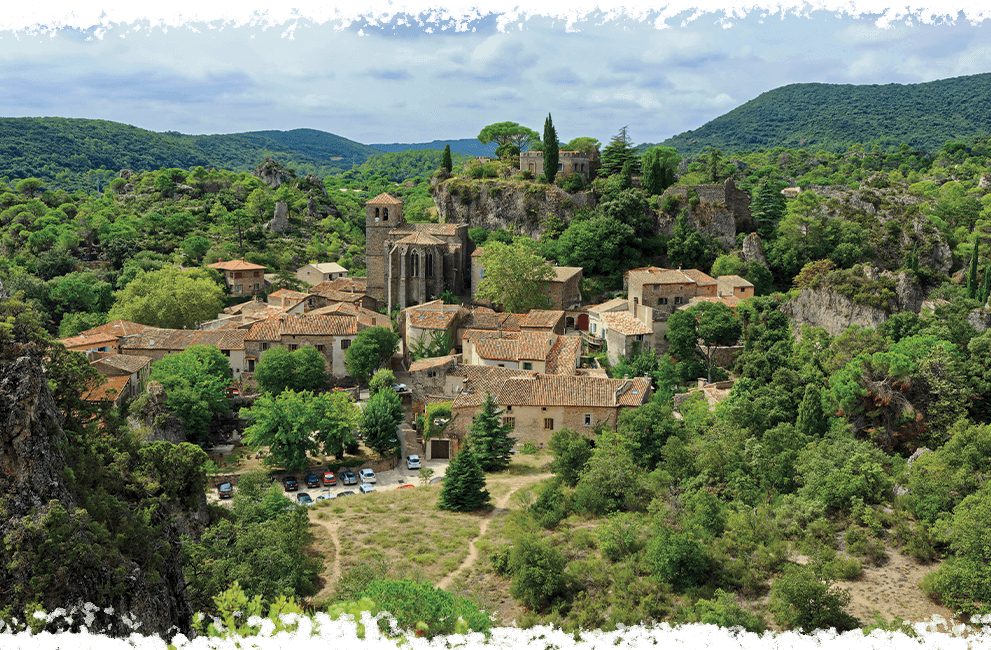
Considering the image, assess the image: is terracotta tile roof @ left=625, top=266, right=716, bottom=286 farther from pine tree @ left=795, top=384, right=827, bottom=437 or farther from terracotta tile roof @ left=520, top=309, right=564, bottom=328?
pine tree @ left=795, top=384, right=827, bottom=437

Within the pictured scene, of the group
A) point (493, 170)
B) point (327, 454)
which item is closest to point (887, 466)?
point (327, 454)

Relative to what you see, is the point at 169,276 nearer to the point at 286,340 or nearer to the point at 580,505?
the point at 286,340

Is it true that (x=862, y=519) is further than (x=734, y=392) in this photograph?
A: No

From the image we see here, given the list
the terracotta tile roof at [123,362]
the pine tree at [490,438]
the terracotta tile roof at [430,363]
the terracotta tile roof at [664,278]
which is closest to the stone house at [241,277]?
the terracotta tile roof at [123,362]

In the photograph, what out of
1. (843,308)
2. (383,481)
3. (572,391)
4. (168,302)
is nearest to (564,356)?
(572,391)

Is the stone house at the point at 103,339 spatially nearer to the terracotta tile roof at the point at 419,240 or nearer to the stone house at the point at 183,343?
the stone house at the point at 183,343

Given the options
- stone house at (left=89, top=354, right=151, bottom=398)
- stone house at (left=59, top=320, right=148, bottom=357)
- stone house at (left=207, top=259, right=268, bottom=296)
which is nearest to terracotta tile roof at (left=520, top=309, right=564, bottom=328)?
stone house at (left=89, top=354, right=151, bottom=398)

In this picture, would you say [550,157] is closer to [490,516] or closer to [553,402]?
[553,402]
